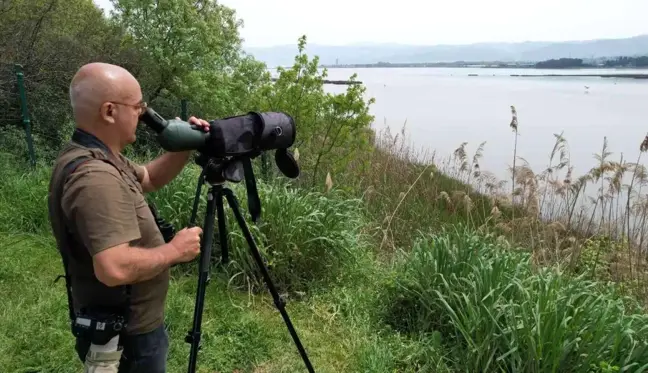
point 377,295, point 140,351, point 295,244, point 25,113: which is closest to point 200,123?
point 140,351

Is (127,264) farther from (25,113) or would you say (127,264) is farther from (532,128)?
(532,128)

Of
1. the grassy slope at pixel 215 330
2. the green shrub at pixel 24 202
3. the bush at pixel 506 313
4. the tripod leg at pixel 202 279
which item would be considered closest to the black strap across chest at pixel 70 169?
the tripod leg at pixel 202 279

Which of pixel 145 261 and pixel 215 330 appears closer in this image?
pixel 145 261

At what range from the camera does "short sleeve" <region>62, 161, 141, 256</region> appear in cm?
131

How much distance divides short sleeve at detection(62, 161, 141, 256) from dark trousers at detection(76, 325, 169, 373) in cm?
45

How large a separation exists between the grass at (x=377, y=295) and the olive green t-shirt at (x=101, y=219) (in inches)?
47.8

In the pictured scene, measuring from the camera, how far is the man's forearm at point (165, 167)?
1.91 meters

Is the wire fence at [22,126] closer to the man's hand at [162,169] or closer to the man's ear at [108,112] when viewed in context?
the man's hand at [162,169]

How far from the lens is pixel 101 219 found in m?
1.31

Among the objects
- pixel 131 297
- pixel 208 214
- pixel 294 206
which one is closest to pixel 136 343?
pixel 131 297

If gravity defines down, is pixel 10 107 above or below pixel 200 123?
below

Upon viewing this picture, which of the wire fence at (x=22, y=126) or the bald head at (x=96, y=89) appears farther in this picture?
the wire fence at (x=22, y=126)

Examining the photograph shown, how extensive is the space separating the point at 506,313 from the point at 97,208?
2.04 m

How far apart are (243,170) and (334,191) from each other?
9.74ft
